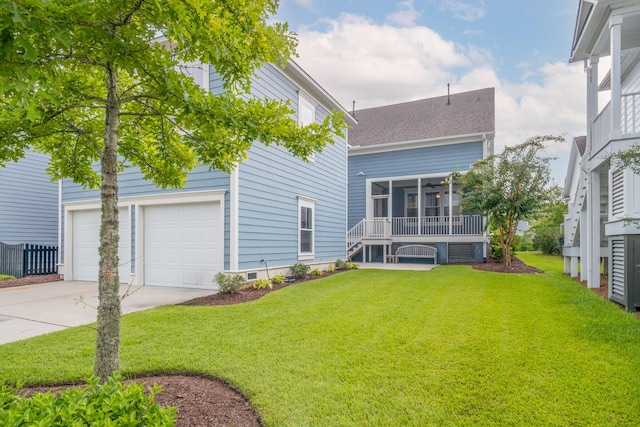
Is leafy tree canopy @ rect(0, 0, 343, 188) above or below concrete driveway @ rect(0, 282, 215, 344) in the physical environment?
above

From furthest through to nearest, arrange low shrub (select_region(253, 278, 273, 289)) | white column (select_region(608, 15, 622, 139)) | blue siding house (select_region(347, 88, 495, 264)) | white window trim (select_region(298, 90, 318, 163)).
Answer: blue siding house (select_region(347, 88, 495, 264))
white window trim (select_region(298, 90, 318, 163))
low shrub (select_region(253, 278, 273, 289))
white column (select_region(608, 15, 622, 139))

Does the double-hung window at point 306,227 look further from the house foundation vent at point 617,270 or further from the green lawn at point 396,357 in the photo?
the house foundation vent at point 617,270

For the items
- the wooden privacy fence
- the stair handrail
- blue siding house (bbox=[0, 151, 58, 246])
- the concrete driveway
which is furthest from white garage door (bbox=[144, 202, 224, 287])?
the stair handrail

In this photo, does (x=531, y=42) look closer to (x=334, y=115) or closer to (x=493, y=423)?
(x=334, y=115)

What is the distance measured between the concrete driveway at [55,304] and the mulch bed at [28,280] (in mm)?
466

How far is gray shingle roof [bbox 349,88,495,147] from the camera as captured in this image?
15039mm

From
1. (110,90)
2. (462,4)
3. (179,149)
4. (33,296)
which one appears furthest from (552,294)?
(33,296)

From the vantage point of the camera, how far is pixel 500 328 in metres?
4.61

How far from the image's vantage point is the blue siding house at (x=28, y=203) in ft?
40.9

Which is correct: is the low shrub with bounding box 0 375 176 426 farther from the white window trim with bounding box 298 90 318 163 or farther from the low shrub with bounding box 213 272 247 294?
the white window trim with bounding box 298 90 318 163

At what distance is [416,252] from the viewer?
49.1 feet

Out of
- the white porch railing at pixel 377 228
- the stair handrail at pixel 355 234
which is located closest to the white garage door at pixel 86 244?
the stair handrail at pixel 355 234

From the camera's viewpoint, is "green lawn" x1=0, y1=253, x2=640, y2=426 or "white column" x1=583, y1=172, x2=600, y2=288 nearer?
"green lawn" x1=0, y1=253, x2=640, y2=426

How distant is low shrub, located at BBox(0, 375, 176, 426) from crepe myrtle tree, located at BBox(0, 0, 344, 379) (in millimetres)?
592
